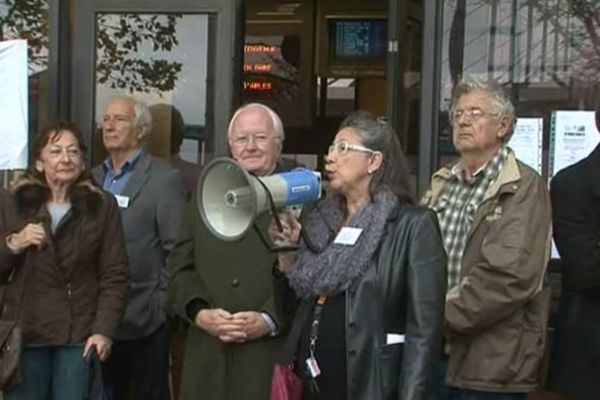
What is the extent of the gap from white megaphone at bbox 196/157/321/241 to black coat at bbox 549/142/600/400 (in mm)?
1065

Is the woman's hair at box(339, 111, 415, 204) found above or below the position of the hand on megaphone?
above

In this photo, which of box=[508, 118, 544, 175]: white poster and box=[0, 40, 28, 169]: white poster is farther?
box=[0, 40, 28, 169]: white poster

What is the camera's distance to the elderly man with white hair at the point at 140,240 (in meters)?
5.06

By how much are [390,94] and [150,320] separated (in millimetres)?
1657

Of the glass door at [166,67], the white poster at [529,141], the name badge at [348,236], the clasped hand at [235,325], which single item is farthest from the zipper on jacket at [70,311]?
the white poster at [529,141]

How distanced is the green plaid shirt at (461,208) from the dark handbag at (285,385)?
70 centimetres

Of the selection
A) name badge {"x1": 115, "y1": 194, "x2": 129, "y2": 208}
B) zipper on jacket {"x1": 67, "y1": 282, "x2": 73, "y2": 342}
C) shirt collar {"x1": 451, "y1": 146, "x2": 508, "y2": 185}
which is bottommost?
zipper on jacket {"x1": 67, "y1": 282, "x2": 73, "y2": 342}

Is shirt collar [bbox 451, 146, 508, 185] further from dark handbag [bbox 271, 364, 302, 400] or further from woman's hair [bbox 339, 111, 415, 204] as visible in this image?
dark handbag [bbox 271, 364, 302, 400]

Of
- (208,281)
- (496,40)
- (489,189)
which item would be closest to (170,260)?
(208,281)

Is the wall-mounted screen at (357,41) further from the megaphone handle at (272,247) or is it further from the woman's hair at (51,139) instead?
the megaphone handle at (272,247)

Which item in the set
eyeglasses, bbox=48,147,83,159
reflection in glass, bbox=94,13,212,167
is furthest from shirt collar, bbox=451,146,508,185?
reflection in glass, bbox=94,13,212,167

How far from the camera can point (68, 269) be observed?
4.40m

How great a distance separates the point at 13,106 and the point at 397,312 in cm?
272

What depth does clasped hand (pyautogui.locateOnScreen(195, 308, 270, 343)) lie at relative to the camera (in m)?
3.94
